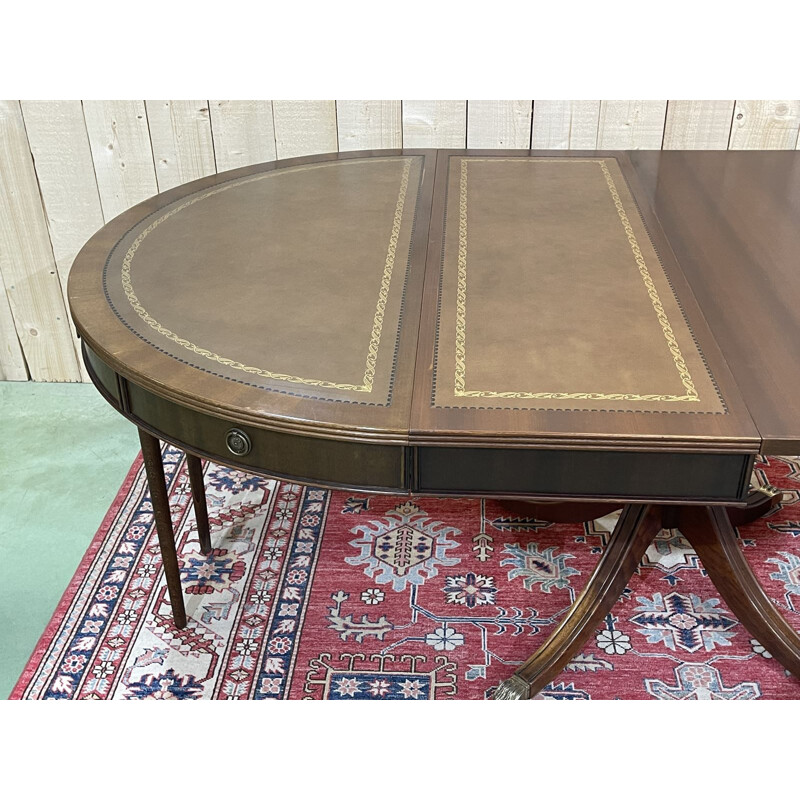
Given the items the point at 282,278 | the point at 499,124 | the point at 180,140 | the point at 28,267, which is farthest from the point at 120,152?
the point at 282,278

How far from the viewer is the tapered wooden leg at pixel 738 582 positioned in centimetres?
189

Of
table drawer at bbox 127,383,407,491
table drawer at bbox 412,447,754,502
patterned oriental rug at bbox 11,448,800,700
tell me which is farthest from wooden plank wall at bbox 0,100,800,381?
table drawer at bbox 412,447,754,502

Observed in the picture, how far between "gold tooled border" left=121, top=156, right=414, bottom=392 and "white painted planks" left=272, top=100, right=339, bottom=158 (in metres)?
0.41

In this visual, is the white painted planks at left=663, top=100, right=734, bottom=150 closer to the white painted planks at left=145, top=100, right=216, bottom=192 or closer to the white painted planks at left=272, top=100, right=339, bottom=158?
the white painted planks at left=272, top=100, right=339, bottom=158

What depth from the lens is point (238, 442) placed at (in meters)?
1.38

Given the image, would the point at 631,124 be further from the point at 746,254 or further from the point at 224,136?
the point at 224,136

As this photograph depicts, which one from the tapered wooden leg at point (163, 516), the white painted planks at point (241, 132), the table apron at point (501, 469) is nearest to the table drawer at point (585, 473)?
the table apron at point (501, 469)

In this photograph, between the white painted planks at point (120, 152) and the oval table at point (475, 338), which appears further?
the white painted planks at point (120, 152)

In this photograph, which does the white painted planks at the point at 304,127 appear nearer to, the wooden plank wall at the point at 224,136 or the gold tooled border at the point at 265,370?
the wooden plank wall at the point at 224,136

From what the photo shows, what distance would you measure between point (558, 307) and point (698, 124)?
4.37 ft

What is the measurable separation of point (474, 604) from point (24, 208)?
1987 millimetres

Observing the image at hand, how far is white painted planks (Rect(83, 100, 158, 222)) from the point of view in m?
2.71

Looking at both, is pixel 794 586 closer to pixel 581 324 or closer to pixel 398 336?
pixel 581 324

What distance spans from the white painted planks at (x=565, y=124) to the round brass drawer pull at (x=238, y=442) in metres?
1.67
